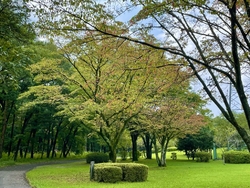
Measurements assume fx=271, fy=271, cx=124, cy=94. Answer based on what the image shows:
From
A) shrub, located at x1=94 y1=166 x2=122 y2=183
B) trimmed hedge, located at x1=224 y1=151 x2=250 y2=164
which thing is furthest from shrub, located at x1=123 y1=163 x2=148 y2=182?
trimmed hedge, located at x1=224 y1=151 x2=250 y2=164

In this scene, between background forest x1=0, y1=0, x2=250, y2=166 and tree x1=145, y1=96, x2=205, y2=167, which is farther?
tree x1=145, y1=96, x2=205, y2=167

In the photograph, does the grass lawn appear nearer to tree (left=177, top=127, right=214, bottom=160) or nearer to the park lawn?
the park lawn

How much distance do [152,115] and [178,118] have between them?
6.62ft

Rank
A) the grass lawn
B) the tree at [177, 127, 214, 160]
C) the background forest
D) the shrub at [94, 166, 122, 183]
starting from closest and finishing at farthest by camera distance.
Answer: the background forest
the grass lawn
the shrub at [94, 166, 122, 183]
the tree at [177, 127, 214, 160]

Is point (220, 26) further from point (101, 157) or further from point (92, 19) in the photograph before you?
point (101, 157)

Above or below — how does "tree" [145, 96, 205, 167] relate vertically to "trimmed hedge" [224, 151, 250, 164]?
above

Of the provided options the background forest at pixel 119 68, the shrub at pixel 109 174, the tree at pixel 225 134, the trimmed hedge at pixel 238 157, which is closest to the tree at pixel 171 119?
the background forest at pixel 119 68

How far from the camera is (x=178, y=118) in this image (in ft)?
57.5

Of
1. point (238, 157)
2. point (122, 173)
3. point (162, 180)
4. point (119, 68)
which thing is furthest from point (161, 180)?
point (238, 157)

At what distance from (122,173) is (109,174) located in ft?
2.08

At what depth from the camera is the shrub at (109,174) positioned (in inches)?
402

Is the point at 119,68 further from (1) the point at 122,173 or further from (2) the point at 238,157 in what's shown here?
(2) the point at 238,157

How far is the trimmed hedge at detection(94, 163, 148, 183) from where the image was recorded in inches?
403

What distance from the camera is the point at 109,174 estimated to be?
10203 millimetres
